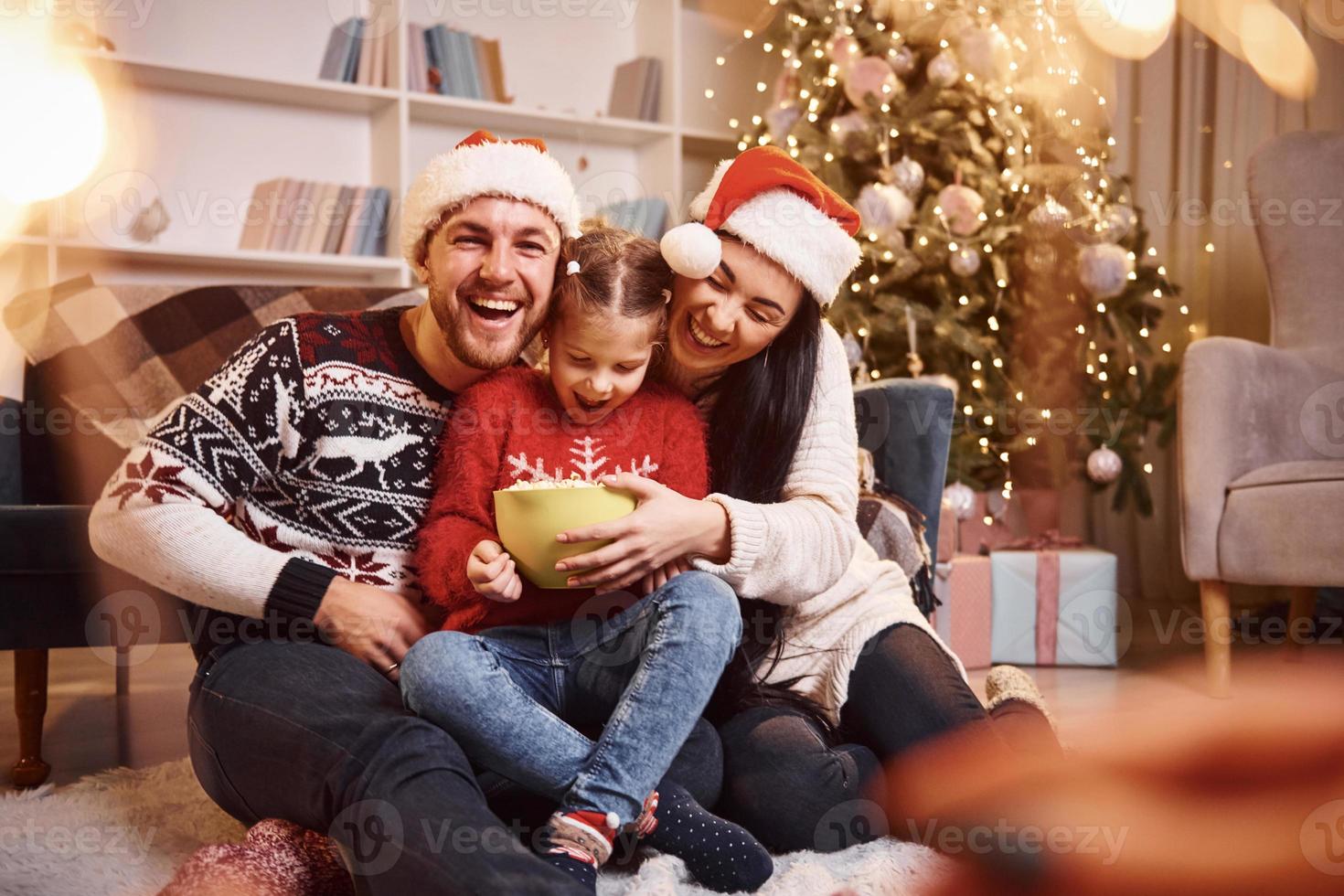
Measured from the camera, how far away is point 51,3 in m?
3.11

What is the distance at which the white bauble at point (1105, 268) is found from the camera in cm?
290

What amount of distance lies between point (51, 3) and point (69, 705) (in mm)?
2080

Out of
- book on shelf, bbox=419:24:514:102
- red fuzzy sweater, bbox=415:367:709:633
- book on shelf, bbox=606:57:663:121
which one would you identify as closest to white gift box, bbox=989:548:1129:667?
red fuzzy sweater, bbox=415:367:709:633

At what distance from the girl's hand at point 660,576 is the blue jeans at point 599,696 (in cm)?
5

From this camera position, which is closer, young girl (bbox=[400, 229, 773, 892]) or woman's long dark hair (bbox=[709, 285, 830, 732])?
young girl (bbox=[400, 229, 773, 892])

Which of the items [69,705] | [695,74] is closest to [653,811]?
[69,705]

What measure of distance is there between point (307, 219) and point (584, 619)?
8.16ft

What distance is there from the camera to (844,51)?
3.08m

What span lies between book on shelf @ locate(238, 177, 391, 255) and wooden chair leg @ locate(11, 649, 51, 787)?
1.80 metres

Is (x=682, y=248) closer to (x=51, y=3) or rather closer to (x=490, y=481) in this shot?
(x=490, y=481)

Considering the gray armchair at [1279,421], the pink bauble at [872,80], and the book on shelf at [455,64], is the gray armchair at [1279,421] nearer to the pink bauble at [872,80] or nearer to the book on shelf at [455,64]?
the pink bauble at [872,80]

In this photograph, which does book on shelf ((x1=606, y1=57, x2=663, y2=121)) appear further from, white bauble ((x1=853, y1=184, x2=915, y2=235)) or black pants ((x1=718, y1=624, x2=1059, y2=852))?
black pants ((x1=718, y1=624, x2=1059, y2=852))

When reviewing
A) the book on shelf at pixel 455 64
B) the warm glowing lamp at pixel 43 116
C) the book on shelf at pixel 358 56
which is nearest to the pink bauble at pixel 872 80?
the book on shelf at pixel 455 64

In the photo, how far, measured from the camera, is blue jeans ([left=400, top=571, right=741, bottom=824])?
1.09m
